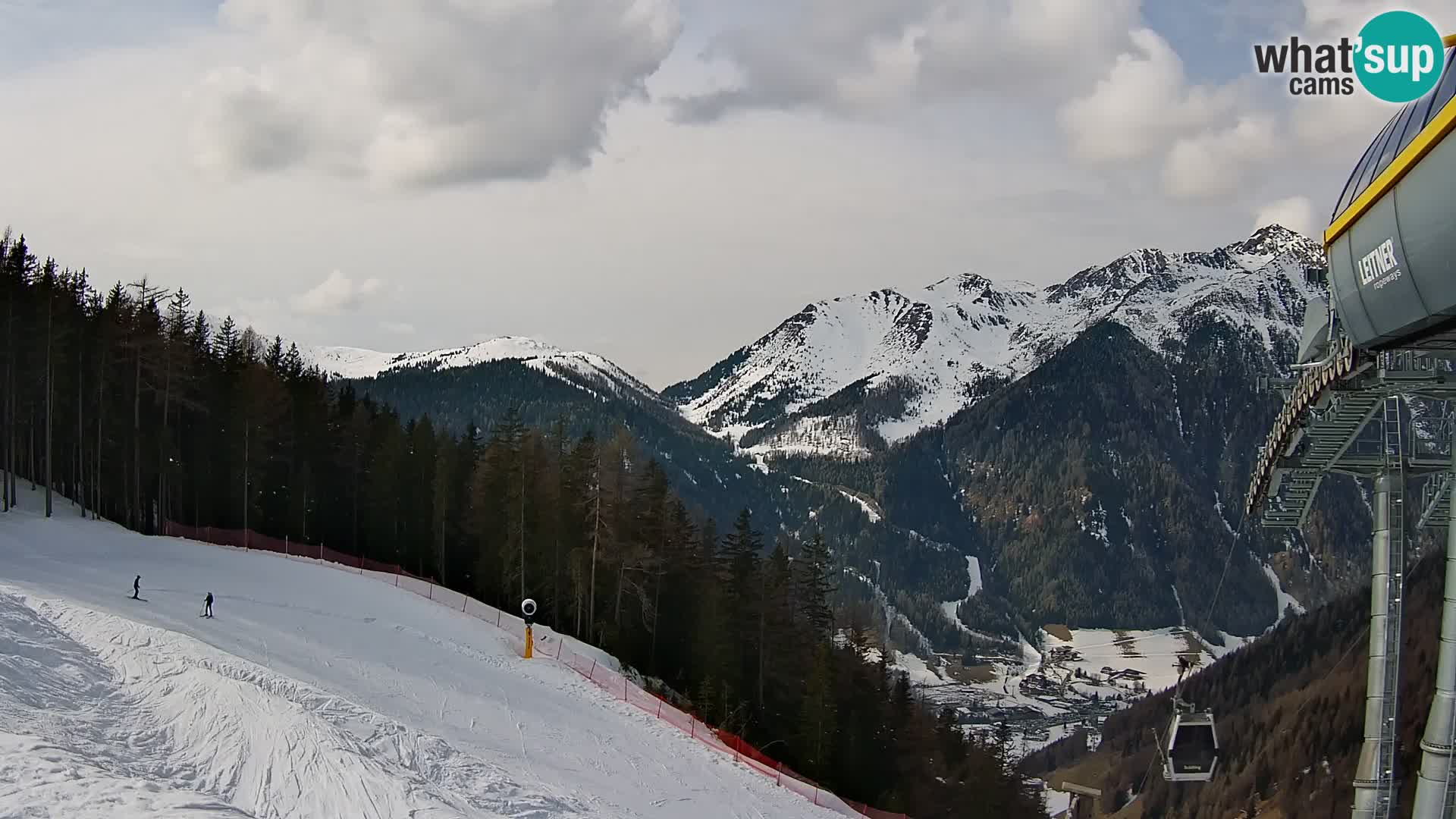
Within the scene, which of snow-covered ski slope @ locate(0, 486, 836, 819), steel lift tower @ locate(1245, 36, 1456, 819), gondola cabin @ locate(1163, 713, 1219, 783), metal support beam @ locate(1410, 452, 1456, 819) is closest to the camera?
steel lift tower @ locate(1245, 36, 1456, 819)

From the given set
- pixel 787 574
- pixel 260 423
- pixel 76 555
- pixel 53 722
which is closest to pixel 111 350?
pixel 260 423

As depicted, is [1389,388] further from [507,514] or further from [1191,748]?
[507,514]

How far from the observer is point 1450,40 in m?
13.5

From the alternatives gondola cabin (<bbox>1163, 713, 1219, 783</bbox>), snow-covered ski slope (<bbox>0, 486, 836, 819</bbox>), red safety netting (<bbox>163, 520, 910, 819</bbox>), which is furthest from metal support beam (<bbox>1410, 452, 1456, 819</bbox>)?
red safety netting (<bbox>163, 520, 910, 819</bbox>)

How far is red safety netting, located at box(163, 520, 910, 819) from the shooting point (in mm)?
32344

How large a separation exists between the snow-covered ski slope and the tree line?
490 inches

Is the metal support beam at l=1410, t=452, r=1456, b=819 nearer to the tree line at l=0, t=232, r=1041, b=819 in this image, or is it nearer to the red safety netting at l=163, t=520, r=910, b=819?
the red safety netting at l=163, t=520, r=910, b=819

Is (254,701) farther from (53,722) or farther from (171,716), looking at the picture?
(53,722)

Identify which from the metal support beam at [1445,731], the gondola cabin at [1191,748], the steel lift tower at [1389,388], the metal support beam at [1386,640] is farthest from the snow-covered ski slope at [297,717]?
the metal support beam at [1445,731]

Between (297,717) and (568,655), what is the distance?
17.5 meters

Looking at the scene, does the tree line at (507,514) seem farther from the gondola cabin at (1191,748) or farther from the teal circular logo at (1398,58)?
the teal circular logo at (1398,58)

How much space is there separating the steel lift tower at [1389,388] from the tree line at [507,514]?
89.4 feet

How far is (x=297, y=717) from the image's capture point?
22500 mm

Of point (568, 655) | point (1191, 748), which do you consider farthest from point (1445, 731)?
point (568, 655)
